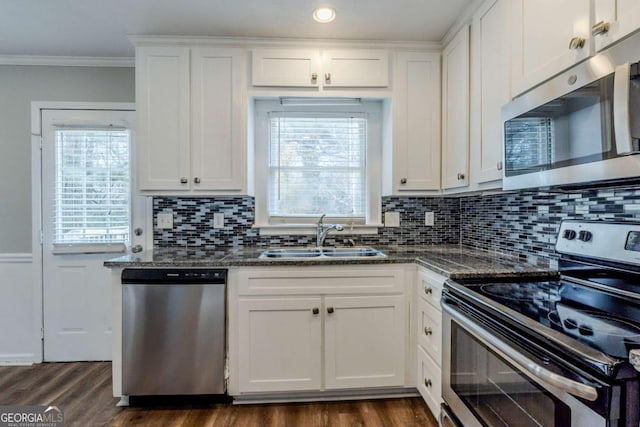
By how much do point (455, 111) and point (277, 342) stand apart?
1769 mm

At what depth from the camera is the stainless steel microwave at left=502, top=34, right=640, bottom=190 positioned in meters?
0.92

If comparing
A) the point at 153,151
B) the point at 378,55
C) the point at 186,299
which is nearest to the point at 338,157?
the point at 378,55

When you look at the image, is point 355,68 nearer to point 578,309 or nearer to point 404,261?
point 404,261

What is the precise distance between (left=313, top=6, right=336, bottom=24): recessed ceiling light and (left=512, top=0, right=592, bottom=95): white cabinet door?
95 cm

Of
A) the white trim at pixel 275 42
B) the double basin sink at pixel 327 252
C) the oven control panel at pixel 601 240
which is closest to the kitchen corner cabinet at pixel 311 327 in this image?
the double basin sink at pixel 327 252

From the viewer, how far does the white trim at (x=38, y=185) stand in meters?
2.56

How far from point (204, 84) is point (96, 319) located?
195 cm

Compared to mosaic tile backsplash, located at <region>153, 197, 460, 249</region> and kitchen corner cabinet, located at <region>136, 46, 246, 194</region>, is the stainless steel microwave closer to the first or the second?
mosaic tile backsplash, located at <region>153, 197, 460, 249</region>

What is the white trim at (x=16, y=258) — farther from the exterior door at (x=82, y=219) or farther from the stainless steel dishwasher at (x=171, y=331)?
the stainless steel dishwasher at (x=171, y=331)

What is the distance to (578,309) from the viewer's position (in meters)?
1.06

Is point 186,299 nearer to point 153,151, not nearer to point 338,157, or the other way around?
point 153,151

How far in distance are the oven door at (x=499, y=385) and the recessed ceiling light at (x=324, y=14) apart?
1.70 m

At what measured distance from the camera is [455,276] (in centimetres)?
153

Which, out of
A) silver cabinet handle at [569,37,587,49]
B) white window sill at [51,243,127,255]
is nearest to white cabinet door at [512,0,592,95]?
silver cabinet handle at [569,37,587,49]
